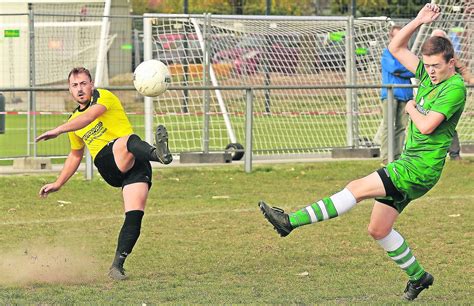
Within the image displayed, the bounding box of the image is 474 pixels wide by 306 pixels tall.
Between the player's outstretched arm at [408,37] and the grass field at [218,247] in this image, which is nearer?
the player's outstretched arm at [408,37]

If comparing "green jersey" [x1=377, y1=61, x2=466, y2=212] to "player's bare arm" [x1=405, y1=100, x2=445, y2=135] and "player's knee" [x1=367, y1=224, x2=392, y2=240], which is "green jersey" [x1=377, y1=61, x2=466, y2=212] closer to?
"player's bare arm" [x1=405, y1=100, x2=445, y2=135]

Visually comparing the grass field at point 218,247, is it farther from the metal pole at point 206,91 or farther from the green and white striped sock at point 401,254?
the metal pole at point 206,91

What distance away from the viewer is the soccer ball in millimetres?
9766

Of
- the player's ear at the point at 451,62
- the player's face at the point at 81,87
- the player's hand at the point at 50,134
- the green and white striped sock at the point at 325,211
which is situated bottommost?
the green and white striped sock at the point at 325,211

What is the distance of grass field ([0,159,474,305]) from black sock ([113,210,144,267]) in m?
0.22

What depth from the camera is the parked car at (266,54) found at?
2072 centimetres

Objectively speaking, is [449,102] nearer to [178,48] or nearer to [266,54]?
[178,48]

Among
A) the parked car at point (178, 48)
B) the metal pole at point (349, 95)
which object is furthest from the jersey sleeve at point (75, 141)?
the metal pole at point (349, 95)

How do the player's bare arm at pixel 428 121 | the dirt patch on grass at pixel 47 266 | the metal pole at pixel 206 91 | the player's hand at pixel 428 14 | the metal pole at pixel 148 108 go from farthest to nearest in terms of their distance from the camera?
the metal pole at pixel 206 91 → the metal pole at pixel 148 108 → the dirt patch on grass at pixel 47 266 → the player's hand at pixel 428 14 → the player's bare arm at pixel 428 121

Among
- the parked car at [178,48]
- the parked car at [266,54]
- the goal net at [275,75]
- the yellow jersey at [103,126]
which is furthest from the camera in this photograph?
the parked car at [266,54]

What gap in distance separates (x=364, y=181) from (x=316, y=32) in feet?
44.7

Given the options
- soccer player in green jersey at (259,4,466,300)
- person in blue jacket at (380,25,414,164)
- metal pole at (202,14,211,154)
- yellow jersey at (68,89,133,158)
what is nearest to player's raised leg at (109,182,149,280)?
yellow jersey at (68,89,133,158)

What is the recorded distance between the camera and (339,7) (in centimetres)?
3891

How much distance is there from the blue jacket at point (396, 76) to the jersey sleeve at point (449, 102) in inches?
356
